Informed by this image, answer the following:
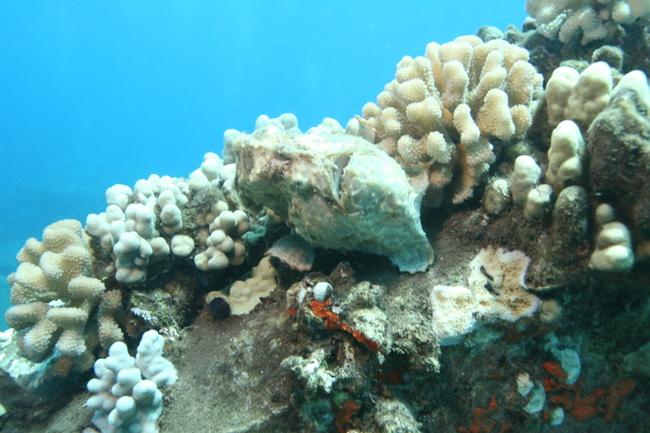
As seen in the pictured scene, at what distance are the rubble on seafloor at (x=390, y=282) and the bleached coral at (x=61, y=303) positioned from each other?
18mm

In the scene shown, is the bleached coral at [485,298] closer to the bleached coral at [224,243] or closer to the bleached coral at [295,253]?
the bleached coral at [295,253]

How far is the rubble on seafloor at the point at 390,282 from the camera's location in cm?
250

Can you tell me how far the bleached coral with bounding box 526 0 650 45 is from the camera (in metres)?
4.14

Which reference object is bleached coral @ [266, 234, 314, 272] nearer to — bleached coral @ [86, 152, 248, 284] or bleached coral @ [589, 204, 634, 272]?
bleached coral @ [86, 152, 248, 284]

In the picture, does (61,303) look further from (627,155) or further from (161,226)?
(627,155)

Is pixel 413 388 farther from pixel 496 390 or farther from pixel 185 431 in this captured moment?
pixel 185 431

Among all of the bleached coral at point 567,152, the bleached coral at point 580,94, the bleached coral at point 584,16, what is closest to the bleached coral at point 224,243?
the bleached coral at point 567,152

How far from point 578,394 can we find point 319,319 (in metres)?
1.91

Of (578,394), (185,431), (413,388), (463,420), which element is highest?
(185,431)

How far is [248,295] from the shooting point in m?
3.55

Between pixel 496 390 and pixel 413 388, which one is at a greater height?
pixel 413 388

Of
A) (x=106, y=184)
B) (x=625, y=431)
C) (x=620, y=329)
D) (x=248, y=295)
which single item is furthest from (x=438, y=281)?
(x=106, y=184)

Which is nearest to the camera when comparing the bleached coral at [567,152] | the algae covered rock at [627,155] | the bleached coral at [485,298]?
the algae covered rock at [627,155]

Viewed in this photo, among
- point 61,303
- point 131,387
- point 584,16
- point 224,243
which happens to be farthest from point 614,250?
point 61,303
